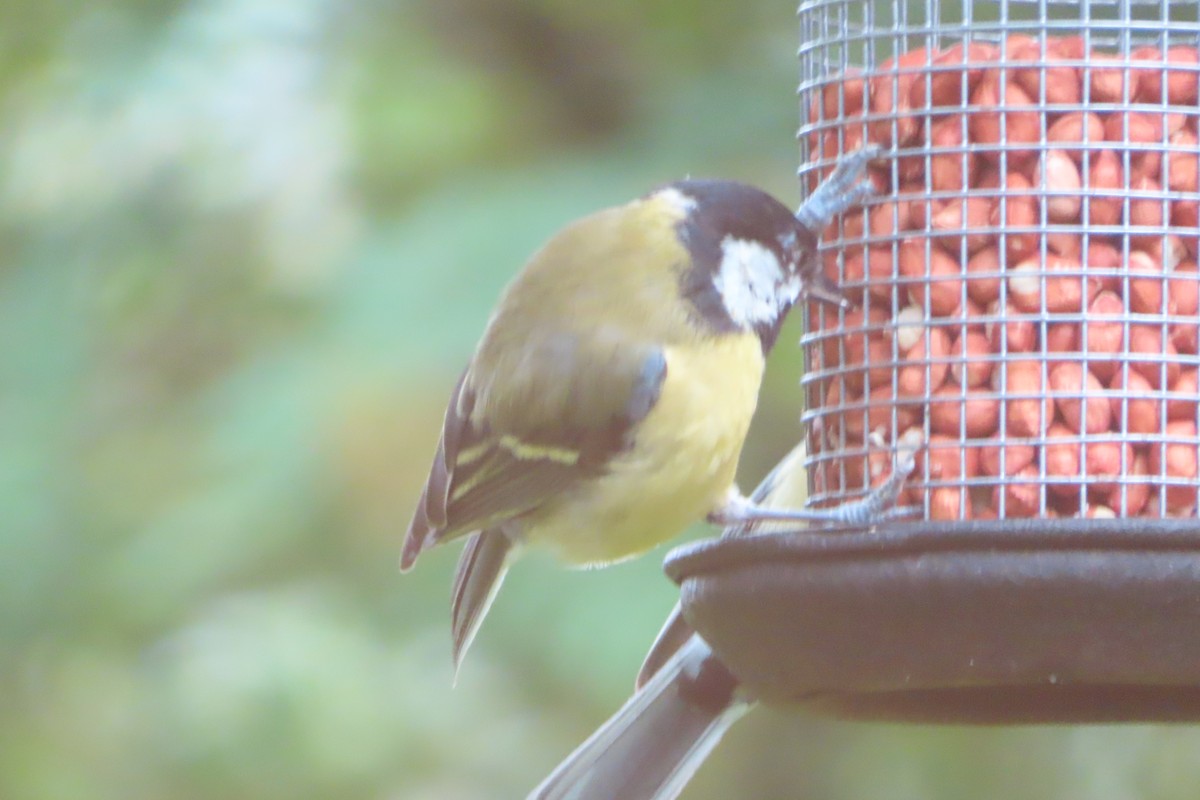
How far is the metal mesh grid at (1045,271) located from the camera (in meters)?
2.74

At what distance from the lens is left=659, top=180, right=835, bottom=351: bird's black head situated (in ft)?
10.3

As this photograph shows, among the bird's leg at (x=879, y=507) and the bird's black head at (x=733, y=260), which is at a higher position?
the bird's black head at (x=733, y=260)

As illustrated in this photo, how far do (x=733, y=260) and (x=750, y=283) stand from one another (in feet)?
0.17

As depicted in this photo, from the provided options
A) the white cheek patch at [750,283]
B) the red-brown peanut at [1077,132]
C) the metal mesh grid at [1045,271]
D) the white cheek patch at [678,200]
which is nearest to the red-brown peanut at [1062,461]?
the metal mesh grid at [1045,271]

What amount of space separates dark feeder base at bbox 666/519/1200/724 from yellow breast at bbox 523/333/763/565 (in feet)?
1.55

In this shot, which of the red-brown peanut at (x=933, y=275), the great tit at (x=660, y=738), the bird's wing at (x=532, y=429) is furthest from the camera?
the great tit at (x=660, y=738)

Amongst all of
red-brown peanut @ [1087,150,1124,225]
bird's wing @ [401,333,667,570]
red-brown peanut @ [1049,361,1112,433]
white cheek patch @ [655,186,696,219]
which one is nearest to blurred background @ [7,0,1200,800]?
bird's wing @ [401,333,667,570]

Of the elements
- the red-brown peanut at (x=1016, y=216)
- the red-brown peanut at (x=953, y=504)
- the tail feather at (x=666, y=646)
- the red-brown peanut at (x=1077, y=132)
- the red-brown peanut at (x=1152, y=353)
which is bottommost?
the tail feather at (x=666, y=646)

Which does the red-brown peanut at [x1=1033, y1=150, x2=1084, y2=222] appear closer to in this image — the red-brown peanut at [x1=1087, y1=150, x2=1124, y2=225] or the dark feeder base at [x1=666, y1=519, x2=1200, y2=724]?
the red-brown peanut at [x1=1087, y1=150, x2=1124, y2=225]

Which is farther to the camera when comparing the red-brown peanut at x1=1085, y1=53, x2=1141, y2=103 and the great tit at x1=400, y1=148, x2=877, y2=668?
the great tit at x1=400, y1=148, x2=877, y2=668

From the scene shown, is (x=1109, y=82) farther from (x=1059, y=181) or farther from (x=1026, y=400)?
(x=1026, y=400)

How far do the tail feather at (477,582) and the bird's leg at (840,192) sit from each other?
39.8 inches

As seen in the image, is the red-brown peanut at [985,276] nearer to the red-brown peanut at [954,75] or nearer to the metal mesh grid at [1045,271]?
the metal mesh grid at [1045,271]

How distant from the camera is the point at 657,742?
11.3ft
